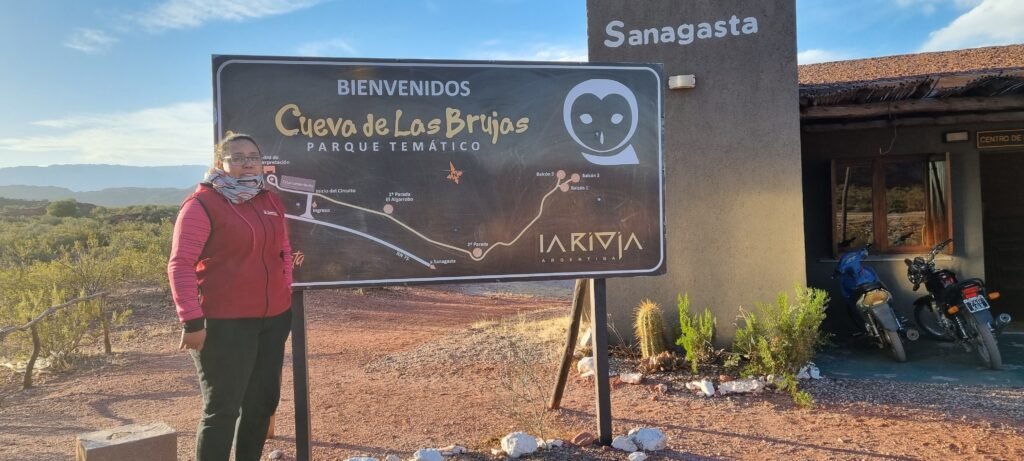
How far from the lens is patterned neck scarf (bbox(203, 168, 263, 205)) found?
A: 322 centimetres

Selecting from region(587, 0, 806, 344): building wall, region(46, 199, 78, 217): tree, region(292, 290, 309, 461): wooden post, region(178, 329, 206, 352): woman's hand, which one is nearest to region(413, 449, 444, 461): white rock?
region(292, 290, 309, 461): wooden post

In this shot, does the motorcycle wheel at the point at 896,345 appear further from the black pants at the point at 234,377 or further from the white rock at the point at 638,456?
the black pants at the point at 234,377

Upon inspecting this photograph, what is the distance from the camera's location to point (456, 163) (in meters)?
4.27

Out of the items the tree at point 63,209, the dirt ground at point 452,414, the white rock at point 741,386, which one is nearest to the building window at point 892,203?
the dirt ground at point 452,414

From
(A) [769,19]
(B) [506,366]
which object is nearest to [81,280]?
(B) [506,366]

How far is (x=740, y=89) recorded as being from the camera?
6.72 meters

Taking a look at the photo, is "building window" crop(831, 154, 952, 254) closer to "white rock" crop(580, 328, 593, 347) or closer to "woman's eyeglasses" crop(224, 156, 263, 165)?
"white rock" crop(580, 328, 593, 347)

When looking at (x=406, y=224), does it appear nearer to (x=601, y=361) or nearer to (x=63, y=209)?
(x=601, y=361)

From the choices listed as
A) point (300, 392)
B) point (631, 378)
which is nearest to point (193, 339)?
point (300, 392)

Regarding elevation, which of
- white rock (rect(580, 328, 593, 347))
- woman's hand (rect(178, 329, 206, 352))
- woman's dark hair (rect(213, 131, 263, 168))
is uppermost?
woman's dark hair (rect(213, 131, 263, 168))

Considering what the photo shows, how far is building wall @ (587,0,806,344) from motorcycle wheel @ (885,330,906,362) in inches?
41.5

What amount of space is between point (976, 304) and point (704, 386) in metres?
2.76

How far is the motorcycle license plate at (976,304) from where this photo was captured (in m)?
6.21

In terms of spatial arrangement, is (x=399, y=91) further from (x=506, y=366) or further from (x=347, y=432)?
(x=506, y=366)
